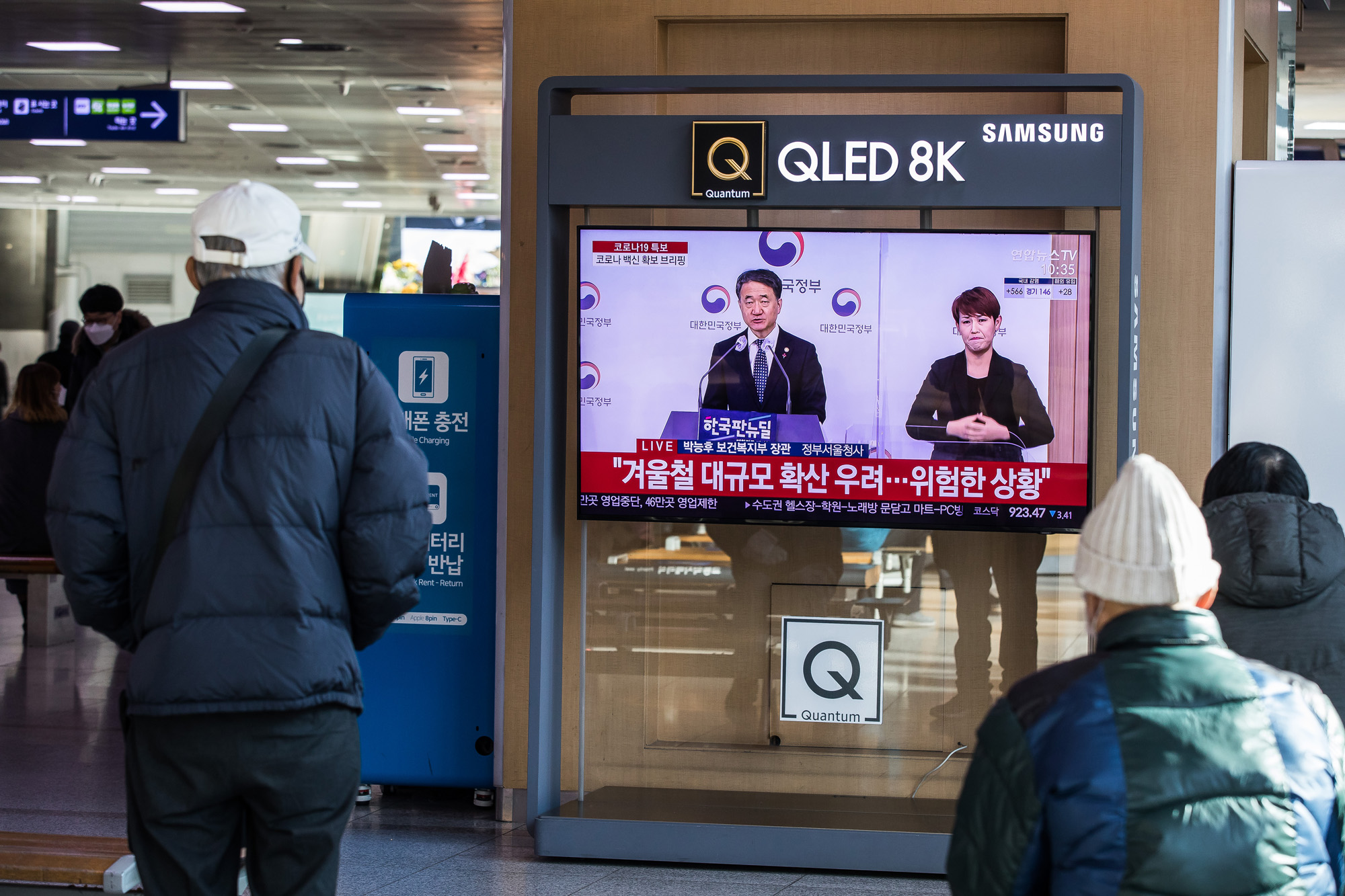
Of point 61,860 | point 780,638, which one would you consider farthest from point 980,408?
point 61,860

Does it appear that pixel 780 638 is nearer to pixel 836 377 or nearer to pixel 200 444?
pixel 836 377

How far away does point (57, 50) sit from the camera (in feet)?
35.5

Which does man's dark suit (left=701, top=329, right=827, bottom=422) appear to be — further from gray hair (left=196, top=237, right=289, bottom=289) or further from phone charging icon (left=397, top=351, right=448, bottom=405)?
gray hair (left=196, top=237, right=289, bottom=289)

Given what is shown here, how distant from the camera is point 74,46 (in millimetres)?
→ 10641

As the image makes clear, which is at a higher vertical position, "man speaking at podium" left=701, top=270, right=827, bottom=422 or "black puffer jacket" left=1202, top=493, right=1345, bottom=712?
"man speaking at podium" left=701, top=270, right=827, bottom=422

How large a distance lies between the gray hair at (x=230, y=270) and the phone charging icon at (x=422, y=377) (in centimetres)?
231

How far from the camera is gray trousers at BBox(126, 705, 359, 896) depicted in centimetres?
208

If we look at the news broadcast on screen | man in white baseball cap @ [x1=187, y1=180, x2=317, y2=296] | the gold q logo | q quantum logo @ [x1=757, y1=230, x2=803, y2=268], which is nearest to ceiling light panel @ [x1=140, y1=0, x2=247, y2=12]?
the news broadcast on screen

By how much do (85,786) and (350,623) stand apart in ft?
10.7

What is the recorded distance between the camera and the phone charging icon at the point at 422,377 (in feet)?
15.3

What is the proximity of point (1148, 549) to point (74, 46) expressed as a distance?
11342mm

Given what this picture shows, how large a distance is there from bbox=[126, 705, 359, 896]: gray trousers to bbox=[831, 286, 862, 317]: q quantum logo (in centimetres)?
232

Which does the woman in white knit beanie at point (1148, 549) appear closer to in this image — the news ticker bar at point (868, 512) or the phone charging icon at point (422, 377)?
the news ticker bar at point (868, 512)

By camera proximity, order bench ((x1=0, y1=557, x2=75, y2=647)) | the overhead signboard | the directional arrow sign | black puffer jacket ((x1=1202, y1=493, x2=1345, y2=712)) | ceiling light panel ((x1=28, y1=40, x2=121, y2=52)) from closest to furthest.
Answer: black puffer jacket ((x1=1202, y1=493, x2=1345, y2=712)), bench ((x1=0, y1=557, x2=75, y2=647)), the overhead signboard, the directional arrow sign, ceiling light panel ((x1=28, y1=40, x2=121, y2=52))
